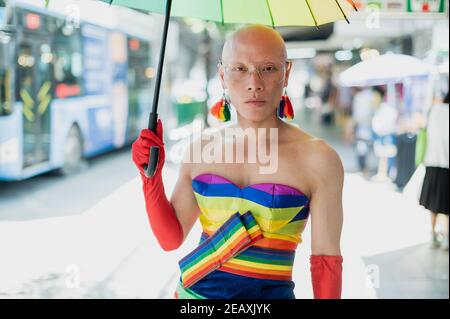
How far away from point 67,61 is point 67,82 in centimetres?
29

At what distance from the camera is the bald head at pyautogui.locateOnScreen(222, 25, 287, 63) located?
5.24ft

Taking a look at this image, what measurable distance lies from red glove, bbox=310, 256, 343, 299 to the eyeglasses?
50 cm

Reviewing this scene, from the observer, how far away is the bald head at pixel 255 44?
160 centimetres

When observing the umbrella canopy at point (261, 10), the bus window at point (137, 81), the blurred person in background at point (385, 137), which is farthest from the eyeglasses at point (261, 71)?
the bus window at point (137, 81)

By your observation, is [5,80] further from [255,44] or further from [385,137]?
[255,44]

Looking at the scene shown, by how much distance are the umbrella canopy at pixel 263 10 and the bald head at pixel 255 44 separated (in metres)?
0.28

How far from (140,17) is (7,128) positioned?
4612mm

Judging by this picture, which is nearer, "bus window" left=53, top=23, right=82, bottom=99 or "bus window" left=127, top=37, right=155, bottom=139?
"bus window" left=53, top=23, right=82, bottom=99

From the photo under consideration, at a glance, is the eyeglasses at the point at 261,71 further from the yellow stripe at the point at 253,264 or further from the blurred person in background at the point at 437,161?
the blurred person in background at the point at 437,161

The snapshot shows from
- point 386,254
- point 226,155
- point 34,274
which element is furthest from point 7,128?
point 226,155

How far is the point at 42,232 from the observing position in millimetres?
6328

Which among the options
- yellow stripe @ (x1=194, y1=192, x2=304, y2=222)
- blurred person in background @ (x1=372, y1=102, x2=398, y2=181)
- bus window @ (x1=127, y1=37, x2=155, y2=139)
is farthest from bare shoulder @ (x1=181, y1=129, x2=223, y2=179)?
bus window @ (x1=127, y1=37, x2=155, y2=139)

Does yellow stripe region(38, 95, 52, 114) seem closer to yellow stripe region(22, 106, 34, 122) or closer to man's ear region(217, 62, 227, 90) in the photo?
yellow stripe region(22, 106, 34, 122)

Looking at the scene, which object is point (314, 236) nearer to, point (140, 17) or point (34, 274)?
point (34, 274)
